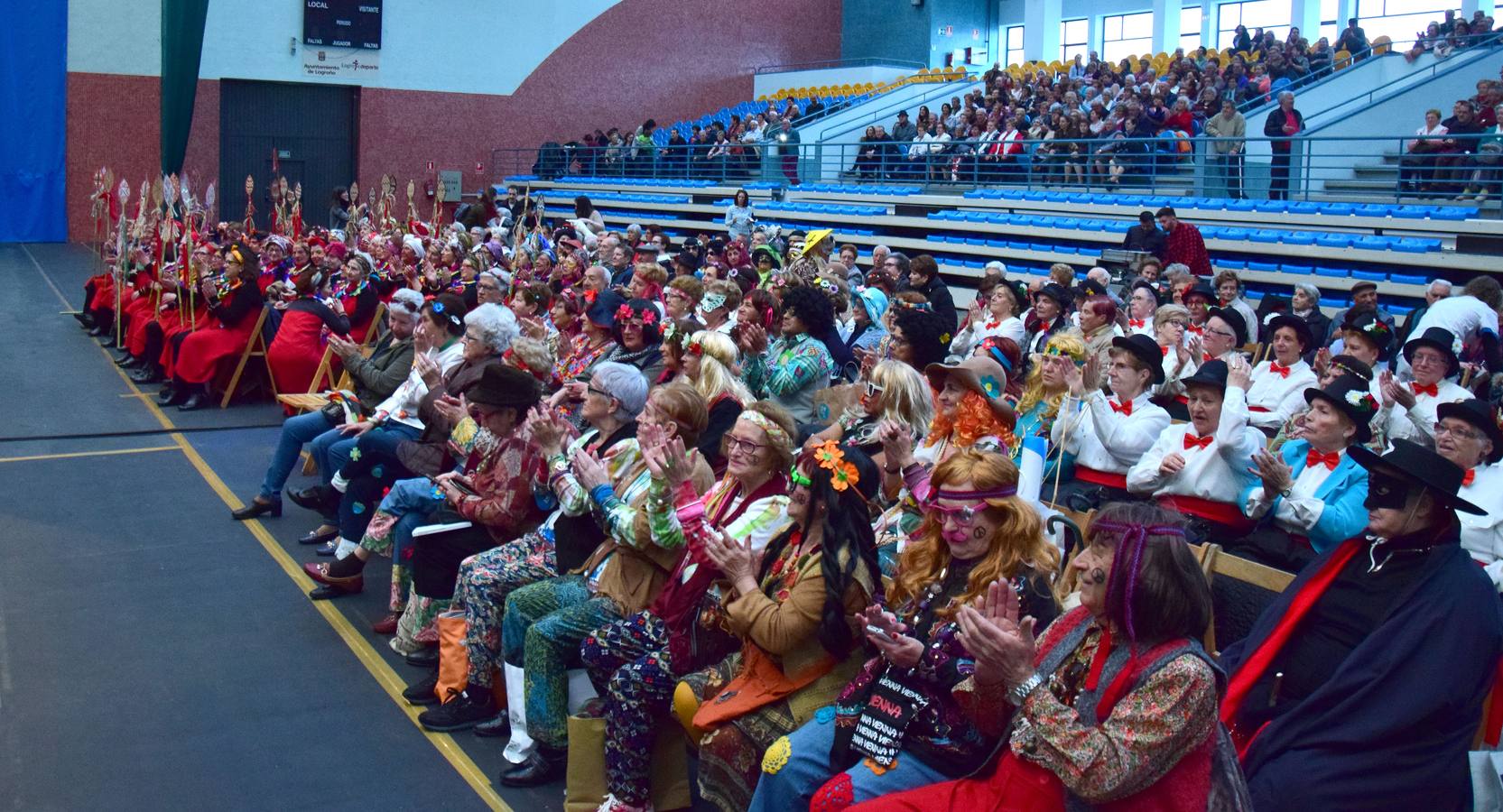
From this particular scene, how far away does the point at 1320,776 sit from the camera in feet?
10.1

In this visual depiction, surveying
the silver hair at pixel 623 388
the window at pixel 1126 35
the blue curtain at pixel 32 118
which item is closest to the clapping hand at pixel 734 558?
the silver hair at pixel 623 388

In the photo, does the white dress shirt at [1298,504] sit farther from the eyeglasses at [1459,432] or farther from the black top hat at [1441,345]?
the black top hat at [1441,345]

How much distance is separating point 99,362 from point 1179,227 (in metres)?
10.5

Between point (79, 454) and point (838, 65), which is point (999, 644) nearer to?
point (79, 454)

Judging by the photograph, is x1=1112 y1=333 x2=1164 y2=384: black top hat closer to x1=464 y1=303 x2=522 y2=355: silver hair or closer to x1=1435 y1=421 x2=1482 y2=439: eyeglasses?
x1=1435 y1=421 x2=1482 y2=439: eyeglasses

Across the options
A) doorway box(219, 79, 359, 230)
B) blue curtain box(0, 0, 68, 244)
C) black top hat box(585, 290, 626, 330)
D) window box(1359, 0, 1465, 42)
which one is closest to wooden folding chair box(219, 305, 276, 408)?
black top hat box(585, 290, 626, 330)

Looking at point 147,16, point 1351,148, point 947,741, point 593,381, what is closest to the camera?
point 947,741

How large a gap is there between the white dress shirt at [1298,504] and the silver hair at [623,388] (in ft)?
7.74

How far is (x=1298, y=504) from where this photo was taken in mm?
4430

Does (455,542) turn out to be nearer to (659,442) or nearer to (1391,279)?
(659,442)

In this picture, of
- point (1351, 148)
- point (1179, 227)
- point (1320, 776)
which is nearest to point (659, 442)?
point (1320, 776)

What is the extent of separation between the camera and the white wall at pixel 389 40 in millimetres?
24469

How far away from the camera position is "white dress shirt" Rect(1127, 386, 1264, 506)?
187 inches

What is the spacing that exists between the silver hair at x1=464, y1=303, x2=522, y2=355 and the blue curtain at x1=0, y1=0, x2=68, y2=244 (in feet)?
69.4
